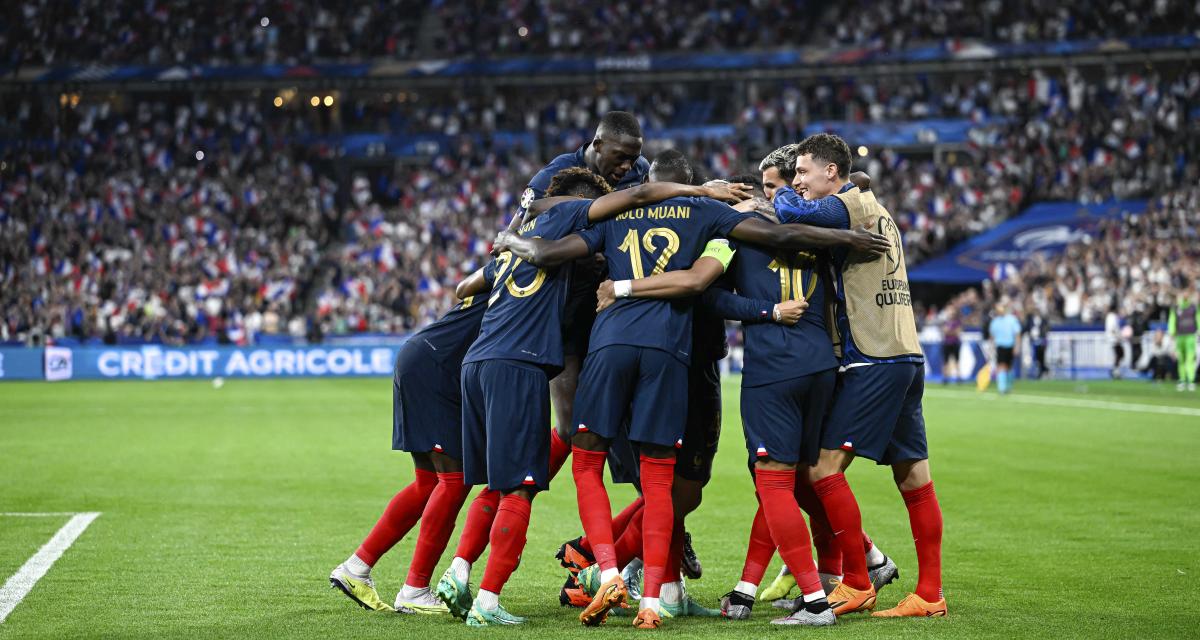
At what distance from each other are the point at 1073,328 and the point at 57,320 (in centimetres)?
2926

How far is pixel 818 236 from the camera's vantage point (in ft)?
22.2

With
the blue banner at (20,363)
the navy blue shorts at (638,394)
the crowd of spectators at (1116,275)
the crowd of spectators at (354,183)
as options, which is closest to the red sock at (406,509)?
the navy blue shorts at (638,394)

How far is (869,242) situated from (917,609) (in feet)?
6.27

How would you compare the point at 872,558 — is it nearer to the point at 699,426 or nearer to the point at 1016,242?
the point at 699,426

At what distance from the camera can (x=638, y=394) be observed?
6715 mm

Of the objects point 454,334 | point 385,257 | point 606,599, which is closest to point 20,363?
point 385,257

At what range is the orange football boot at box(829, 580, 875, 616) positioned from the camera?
699 cm

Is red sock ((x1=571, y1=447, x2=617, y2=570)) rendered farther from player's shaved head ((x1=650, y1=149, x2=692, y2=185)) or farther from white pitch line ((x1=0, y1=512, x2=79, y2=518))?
white pitch line ((x1=0, y1=512, x2=79, y2=518))

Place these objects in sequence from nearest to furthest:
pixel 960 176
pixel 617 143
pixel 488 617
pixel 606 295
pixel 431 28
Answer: pixel 488 617, pixel 606 295, pixel 617 143, pixel 960 176, pixel 431 28

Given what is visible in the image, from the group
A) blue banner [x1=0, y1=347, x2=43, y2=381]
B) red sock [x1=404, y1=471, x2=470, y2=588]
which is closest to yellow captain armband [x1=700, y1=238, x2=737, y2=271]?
red sock [x1=404, y1=471, x2=470, y2=588]

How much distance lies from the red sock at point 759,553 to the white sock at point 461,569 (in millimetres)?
1453

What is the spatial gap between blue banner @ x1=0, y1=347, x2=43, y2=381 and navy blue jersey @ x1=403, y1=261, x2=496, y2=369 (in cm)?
3242

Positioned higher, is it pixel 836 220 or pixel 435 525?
pixel 836 220

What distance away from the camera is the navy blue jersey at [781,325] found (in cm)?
677
